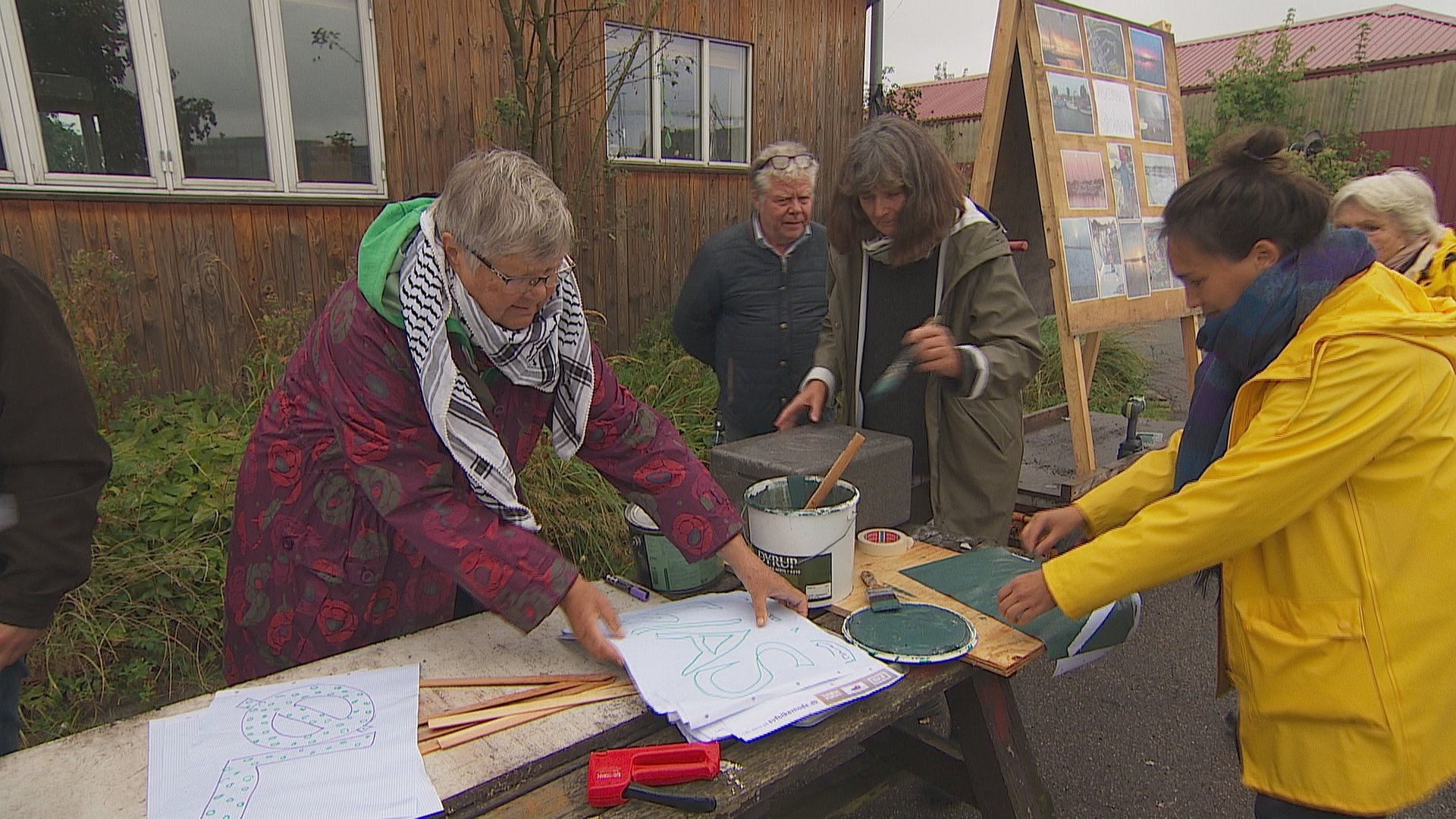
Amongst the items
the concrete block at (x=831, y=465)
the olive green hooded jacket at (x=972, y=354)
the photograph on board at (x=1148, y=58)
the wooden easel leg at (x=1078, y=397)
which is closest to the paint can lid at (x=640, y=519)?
the concrete block at (x=831, y=465)

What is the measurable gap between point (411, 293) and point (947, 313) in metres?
1.40

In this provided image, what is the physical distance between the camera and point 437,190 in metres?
5.04

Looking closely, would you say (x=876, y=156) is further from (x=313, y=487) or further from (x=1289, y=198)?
(x=313, y=487)

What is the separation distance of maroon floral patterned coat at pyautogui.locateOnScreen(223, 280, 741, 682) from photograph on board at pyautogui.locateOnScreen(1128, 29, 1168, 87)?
3960 mm

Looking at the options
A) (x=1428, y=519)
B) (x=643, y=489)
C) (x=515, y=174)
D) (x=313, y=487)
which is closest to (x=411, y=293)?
(x=515, y=174)

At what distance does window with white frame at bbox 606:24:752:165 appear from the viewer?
5789 mm

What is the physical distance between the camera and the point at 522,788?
1067 mm

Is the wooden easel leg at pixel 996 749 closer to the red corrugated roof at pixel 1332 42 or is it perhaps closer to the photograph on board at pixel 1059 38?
the photograph on board at pixel 1059 38

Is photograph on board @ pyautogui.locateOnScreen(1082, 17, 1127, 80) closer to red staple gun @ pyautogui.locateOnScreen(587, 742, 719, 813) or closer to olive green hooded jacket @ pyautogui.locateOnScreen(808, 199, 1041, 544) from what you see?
olive green hooded jacket @ pyautogui.locateOnScreen(808, 199, 1041, 544)

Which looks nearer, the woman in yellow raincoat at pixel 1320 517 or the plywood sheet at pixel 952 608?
the woman in yellow raincoat at pixel 1320 517

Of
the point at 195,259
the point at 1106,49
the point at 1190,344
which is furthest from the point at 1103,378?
the point at 195,259

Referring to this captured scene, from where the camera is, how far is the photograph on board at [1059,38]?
363cm

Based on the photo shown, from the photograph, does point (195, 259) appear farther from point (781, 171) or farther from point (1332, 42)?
point (1332, 42)

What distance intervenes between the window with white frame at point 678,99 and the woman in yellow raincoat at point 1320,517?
4.90 m
